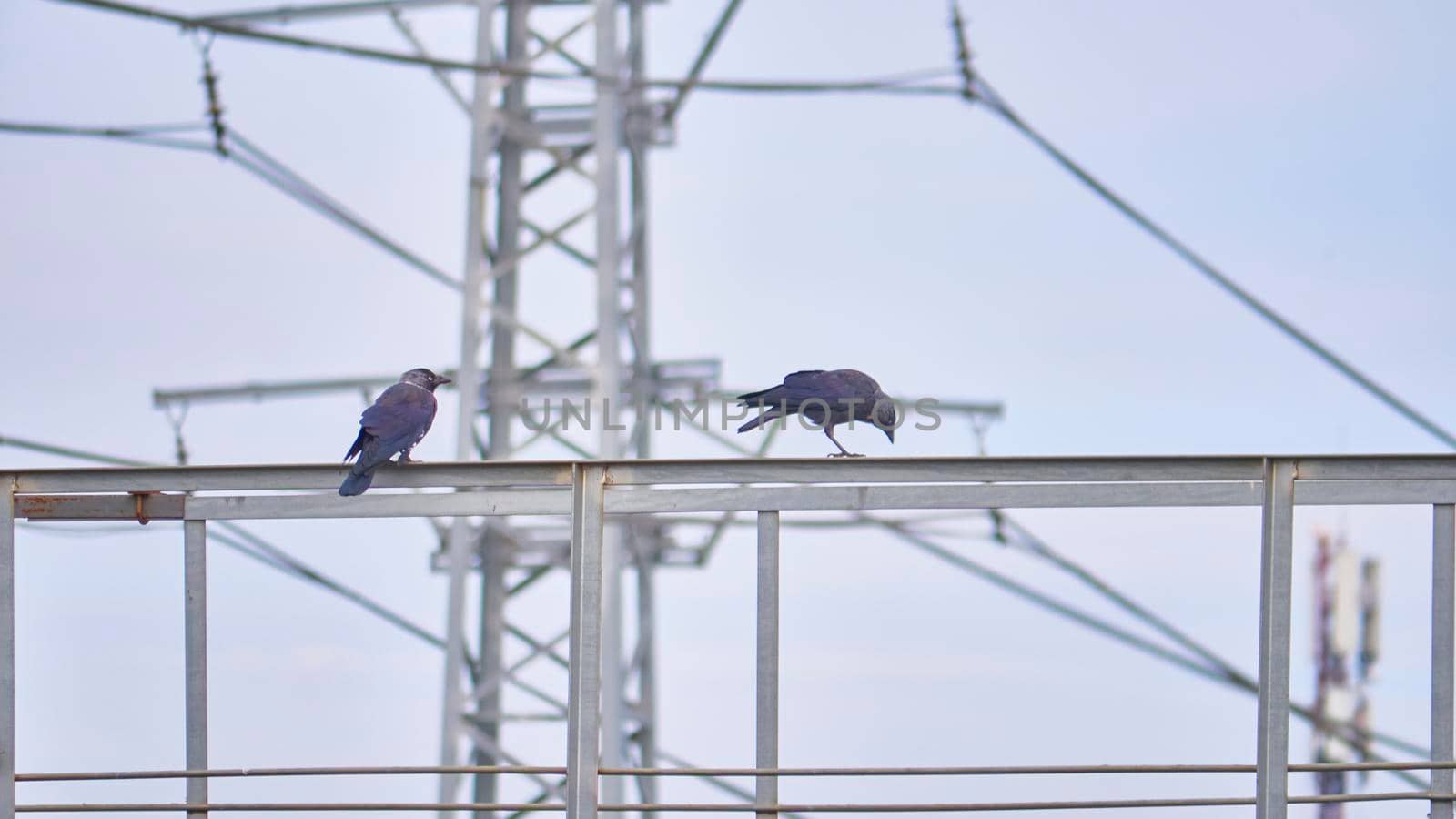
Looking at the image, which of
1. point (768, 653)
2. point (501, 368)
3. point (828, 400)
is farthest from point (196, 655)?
point (501, 368)

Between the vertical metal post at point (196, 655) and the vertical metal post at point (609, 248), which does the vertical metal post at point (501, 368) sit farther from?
the vertical metal post at point (196, 655)

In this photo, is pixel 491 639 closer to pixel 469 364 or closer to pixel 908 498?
pixel 469 364

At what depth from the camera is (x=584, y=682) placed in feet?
20.6

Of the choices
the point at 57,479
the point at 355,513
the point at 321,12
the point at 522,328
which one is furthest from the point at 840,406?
the point at 321,12

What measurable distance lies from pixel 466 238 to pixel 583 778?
620 cm

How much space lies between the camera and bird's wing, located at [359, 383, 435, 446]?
276 inches

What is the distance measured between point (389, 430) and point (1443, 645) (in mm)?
3723

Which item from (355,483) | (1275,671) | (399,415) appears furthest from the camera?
(399,415)

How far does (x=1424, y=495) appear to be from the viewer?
6.31 meters

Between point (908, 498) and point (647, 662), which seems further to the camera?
point (647, 662)

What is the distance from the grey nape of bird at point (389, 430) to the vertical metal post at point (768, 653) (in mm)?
1414

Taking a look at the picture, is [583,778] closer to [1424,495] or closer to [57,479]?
[57,479]

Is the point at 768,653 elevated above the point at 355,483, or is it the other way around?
the point at 355,483

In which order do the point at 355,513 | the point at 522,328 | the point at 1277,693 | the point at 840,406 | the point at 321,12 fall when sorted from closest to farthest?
the point at 1277,693 < the point at 355,513 < the point at 840,406 < the point at 522,328 < the point at 321,12
